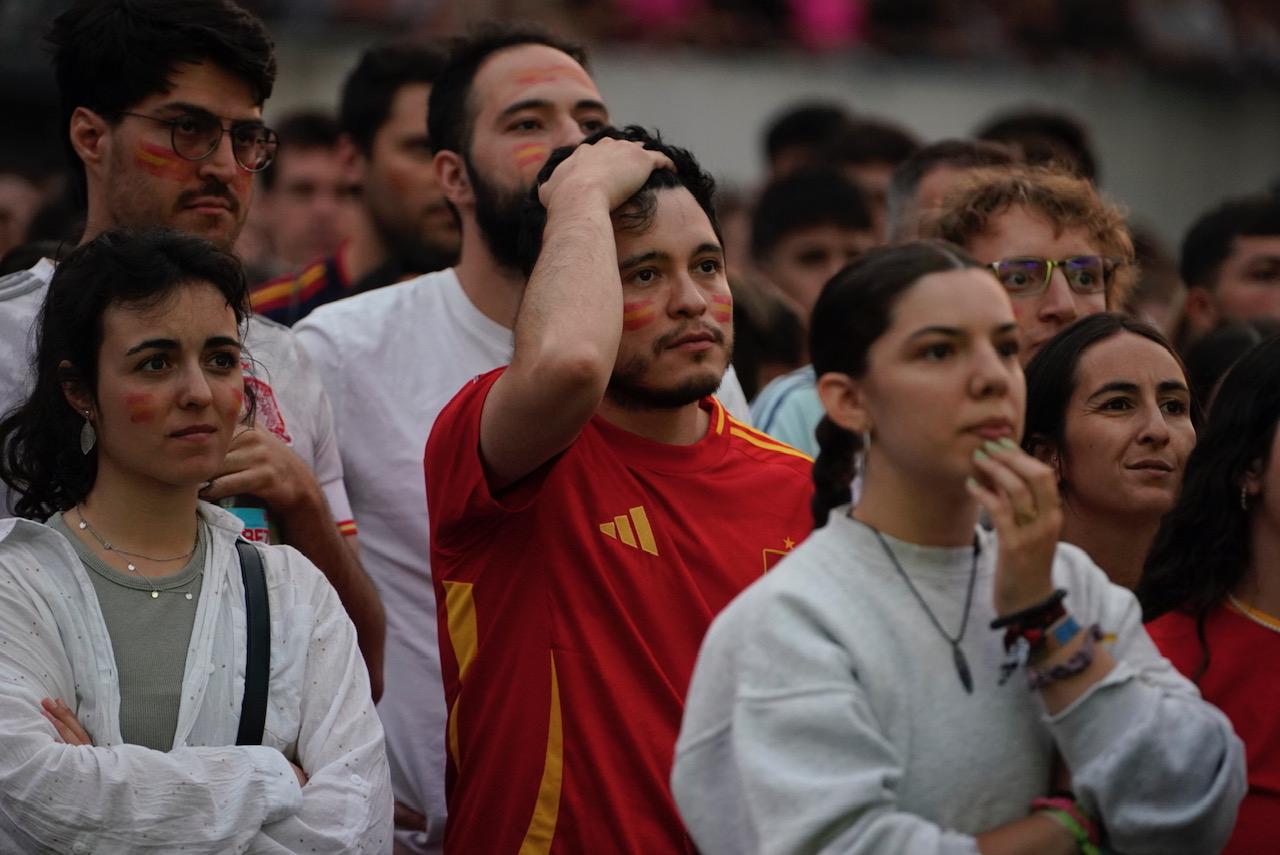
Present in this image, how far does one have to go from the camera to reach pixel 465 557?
3.92m

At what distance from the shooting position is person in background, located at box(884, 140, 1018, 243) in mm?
6320

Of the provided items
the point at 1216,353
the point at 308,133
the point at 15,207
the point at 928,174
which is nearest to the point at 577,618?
the point at 1216,353

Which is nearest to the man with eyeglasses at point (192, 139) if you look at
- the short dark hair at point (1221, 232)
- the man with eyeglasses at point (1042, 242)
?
the man with eyeglasses at point (1042, 242)

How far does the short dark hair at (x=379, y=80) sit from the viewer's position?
709 centimetres

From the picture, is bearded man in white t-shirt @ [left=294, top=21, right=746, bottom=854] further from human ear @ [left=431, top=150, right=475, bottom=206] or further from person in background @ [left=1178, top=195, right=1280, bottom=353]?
person in background @ [left=1178, top=195, right=1280, bottom=353]

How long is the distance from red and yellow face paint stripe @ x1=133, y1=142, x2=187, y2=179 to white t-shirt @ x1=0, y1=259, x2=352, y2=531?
0.34m

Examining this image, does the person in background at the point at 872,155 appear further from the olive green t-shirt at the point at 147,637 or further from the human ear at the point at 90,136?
the olive green t-shirt at the point at 147,637

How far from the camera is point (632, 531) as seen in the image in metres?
3.88

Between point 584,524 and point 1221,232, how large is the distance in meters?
4.01

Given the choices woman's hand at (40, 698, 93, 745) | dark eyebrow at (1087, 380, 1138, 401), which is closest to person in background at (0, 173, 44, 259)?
woman's hand at (40, 698, 93, 745)

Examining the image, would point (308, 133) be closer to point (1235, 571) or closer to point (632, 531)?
point (632, 531)

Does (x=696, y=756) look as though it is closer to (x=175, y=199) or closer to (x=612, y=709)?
(x=612, y=709)

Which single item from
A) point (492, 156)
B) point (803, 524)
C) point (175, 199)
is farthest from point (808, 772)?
point (492, 156)

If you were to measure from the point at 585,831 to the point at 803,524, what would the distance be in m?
0.83
